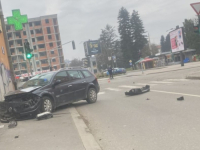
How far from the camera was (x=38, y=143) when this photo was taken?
18.1ft

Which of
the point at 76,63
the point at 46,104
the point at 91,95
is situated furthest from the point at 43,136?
the point at 76,63

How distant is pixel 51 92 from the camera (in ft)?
31.7

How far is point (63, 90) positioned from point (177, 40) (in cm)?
3464

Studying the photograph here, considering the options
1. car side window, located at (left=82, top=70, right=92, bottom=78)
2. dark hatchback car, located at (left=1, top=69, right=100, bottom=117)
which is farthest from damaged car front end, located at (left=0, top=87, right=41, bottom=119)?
car side window, located at (left=82, top=70, right=92, bottom=78)

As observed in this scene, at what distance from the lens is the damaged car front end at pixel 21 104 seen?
28.4 ft

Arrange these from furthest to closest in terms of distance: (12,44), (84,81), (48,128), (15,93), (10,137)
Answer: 1. (12,44)
2. (84,81)
3. (15,93)
4. (48,128)
5. (10,137)

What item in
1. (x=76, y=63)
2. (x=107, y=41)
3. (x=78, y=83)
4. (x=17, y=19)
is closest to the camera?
(x=78, y=83)

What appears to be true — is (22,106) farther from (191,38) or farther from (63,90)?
(191,38)

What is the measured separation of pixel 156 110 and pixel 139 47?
7186 centimetres

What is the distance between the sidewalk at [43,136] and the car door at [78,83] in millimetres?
3269

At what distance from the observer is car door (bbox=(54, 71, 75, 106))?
33.1ft

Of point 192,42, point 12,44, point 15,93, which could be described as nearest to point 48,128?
point 15,93

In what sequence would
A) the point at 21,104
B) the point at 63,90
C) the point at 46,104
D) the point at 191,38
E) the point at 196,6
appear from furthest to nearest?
the point at 191,38 < the point at 196,6 < the point at 63,90 < the point at 46,104 < the point at 21,104

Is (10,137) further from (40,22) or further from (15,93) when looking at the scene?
(40,22)
